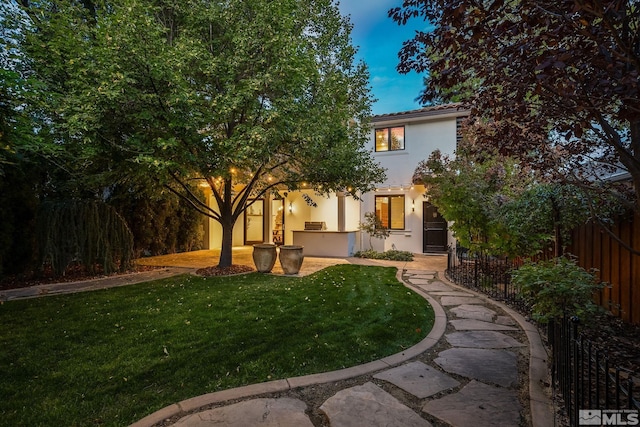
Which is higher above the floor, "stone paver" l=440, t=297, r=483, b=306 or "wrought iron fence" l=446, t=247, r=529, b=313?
"wrought iron fence" l=446, t=247, r=529, b=313

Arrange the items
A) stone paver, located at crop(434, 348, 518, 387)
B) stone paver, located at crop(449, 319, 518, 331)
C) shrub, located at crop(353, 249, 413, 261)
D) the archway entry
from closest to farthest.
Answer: stone paver, located at crop(434, 348, 518, 387) < stone paver, located at crop(449, 319, 518, 331) < shrub, located at crop(353, 249, 413, 261) < the archway entry

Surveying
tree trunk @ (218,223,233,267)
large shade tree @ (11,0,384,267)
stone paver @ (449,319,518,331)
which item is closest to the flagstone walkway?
stone paver @ (449,319,518,331)

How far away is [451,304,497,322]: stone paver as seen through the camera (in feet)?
15.5

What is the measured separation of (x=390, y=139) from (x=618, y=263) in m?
9.02

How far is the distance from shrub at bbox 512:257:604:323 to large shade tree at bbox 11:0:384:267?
445cm

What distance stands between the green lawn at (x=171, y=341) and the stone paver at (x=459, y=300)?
0.40 metres

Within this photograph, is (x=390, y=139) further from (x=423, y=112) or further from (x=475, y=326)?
(x=475, y=326)

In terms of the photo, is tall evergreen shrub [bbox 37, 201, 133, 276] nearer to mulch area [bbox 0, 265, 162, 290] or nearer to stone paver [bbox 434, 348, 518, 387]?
mulch area [bbox 0, 265, 162, 290]

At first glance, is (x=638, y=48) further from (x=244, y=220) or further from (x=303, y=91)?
(x=244, y=220)

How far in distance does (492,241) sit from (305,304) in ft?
13.9

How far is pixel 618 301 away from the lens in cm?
427

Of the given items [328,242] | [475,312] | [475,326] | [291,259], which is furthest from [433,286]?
[328,242]

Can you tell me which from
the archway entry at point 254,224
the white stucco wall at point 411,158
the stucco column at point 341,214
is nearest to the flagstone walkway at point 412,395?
the stucco column at point 341,214

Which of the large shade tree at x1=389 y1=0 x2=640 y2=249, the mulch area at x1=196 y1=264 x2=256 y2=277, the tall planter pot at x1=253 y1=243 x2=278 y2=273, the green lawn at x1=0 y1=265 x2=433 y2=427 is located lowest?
the green lawn at x1=0 y1=265 x2=433 y2=427
